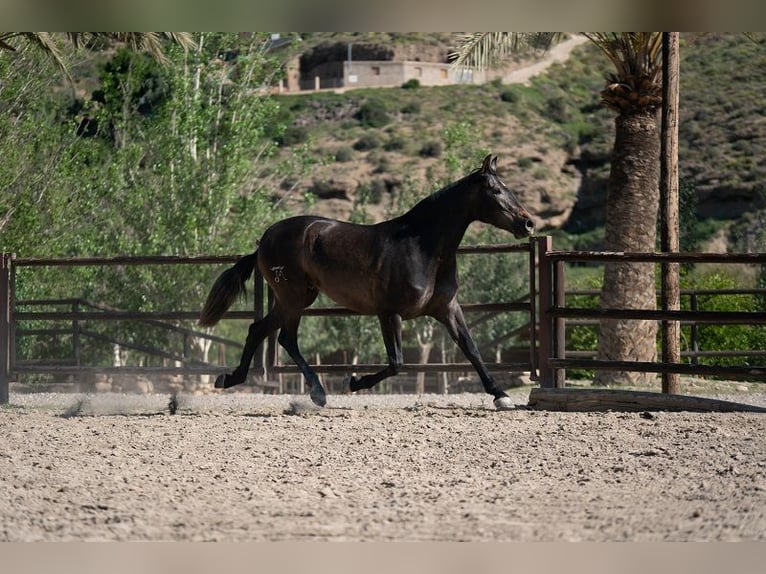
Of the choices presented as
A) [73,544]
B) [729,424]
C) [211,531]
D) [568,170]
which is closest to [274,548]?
[211,531]

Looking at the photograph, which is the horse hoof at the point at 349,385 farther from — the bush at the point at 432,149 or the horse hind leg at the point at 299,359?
the bush at the point at 432,149

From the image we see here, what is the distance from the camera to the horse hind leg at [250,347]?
9625 millimetres

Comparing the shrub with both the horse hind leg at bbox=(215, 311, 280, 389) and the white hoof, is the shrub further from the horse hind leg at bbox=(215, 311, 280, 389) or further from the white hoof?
the white hoof

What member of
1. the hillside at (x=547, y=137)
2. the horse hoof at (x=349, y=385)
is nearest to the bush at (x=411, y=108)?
the hillside at (x=547, y=137)

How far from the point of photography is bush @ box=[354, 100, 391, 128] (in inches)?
2288

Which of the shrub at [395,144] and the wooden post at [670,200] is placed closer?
the wooden post at [670,200]

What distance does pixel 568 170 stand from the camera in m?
53.3

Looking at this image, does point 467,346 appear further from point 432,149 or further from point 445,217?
point 432,149

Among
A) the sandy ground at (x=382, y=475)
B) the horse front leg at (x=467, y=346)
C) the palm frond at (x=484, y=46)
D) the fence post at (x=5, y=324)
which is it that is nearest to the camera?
the sandy ground at (x=382, y=475)

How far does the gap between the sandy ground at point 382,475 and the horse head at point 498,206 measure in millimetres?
1523

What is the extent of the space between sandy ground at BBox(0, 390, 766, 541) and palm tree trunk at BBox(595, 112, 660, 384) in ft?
13.2

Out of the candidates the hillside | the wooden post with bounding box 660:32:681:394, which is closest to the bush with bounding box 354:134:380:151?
the hillside

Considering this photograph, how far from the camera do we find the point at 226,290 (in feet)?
32.1

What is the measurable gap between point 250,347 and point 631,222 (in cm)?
553
